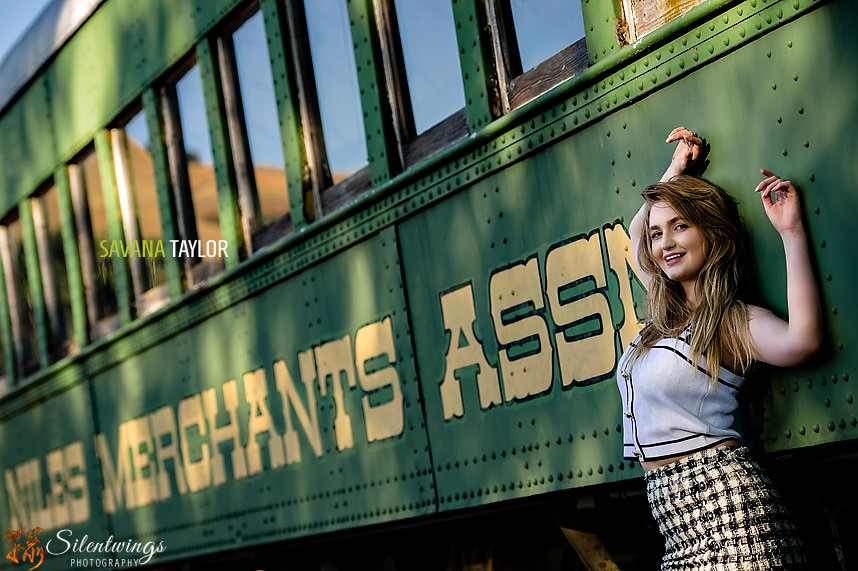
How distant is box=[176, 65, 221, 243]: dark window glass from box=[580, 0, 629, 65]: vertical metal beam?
9.16 ft

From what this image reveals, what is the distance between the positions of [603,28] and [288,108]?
2040 mm

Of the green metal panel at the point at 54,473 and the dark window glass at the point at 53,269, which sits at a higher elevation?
the dark window glass at the point at 53,269

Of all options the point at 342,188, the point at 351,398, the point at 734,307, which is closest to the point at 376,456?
the point at 351,398

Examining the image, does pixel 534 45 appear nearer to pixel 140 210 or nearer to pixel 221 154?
pixel 221 154

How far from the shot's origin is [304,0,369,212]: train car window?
Answer: 484 centimetres

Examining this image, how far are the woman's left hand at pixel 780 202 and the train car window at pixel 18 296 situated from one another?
259 inches

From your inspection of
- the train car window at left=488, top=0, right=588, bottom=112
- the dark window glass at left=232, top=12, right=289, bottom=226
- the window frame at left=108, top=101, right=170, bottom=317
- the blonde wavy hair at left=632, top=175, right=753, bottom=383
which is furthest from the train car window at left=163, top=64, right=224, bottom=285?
the blonde wavy hair at left=632, top=175, right=753, bottom=383

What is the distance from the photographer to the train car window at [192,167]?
5934 mm

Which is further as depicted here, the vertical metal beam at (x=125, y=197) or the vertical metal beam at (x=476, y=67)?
the vertical metal beam at (x=125, y=197)

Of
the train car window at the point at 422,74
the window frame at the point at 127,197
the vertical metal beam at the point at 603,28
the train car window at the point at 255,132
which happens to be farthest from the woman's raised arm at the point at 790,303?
the window frame at the point at 127,197

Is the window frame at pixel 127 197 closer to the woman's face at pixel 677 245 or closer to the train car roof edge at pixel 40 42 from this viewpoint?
the train car roof edge at pixel 40 42

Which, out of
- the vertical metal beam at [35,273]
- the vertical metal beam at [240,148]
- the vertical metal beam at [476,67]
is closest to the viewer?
the vertical metal beam at [476,67]

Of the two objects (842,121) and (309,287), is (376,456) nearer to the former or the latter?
(309,287)

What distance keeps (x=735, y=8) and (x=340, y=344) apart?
2.36m
